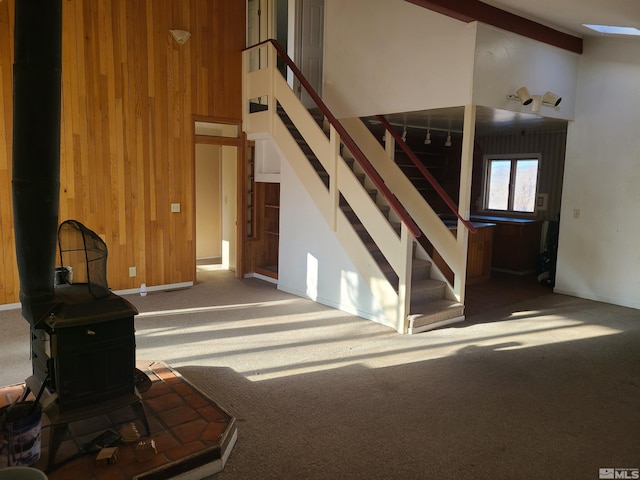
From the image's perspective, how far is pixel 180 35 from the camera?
237 inches

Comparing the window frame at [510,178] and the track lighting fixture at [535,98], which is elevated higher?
the track lighting fixture at [535,98]

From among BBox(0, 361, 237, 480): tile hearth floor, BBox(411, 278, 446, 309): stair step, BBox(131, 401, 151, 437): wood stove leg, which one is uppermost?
BBox(411, 278, 446, 309): stair step

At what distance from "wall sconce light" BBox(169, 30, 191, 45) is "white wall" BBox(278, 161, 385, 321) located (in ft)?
6.55

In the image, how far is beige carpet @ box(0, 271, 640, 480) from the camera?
2615 mm

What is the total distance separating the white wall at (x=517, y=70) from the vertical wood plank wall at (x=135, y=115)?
11.2ft

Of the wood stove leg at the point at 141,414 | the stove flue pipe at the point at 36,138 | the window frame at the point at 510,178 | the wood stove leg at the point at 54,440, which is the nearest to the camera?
the stove flue pipe at the point at 36,138

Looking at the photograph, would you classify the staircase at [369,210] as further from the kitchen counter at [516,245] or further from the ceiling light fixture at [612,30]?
the ceiling light fixture at [612,30]

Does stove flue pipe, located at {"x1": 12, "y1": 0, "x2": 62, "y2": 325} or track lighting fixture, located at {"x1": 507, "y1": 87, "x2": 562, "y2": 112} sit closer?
stove flue pipe, located at {"x1": 12, "y1": 0, "x2": 62, "y2": 325}

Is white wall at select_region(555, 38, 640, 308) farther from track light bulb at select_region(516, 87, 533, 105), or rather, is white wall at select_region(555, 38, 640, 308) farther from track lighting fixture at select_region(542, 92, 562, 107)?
track light bulb at select_region(516, 87, 533, 105)

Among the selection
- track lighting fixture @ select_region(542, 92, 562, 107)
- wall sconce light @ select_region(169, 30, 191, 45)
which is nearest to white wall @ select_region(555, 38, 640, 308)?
track lighting fixture @ select_region(542, 92, 562, 107)

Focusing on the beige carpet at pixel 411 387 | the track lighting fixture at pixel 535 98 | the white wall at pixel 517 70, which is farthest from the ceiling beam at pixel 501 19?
the beige carpet at pixel 411 387

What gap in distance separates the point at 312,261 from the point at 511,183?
15.0 feet

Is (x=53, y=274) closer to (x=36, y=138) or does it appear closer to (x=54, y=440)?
(x=36, y=138)

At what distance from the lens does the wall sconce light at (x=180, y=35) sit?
236 inches
